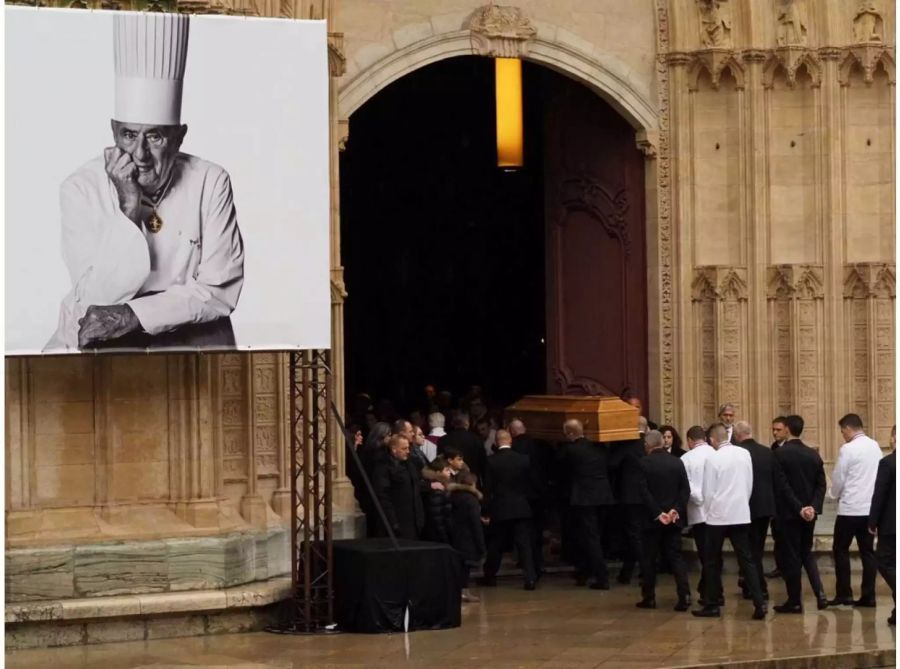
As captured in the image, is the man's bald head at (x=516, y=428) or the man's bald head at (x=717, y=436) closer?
the man's bald head at (x=717, y=436)

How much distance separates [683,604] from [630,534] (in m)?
1.41

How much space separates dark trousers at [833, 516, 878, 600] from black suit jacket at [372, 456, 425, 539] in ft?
11.3

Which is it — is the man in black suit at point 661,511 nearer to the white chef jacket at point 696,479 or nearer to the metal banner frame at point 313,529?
the white chef jacket at point 696,479

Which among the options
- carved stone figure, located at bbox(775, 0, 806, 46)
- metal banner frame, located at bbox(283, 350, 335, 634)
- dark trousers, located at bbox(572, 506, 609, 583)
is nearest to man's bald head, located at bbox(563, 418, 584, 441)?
dark trousers, located at bbox(572, 506, 609, 583)

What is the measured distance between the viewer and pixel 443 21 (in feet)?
67.4

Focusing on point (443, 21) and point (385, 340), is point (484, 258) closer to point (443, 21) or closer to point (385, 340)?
point (385, 340)

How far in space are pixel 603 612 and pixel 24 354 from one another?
5.20m

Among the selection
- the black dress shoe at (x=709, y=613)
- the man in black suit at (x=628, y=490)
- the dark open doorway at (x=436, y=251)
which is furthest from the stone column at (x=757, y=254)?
the dark open doorway at (x=436, y=251)

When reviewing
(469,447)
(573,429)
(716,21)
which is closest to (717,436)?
(573,429)

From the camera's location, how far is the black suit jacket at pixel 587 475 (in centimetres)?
1934

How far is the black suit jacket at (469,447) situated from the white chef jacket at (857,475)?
3382 mm

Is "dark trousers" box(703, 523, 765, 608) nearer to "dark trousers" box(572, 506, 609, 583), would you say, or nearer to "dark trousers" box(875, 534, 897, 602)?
"dark trousers" box(875, 534, 897, 602)

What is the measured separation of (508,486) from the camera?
19.4 metres

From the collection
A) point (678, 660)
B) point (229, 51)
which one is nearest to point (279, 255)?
point (229, 51)
